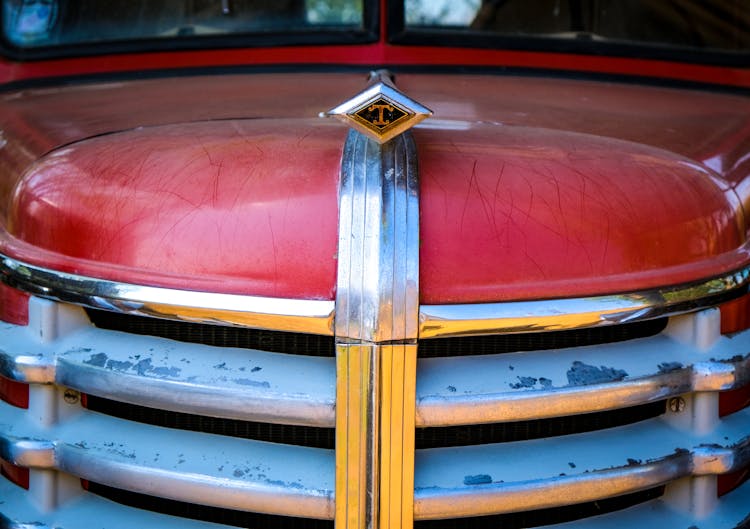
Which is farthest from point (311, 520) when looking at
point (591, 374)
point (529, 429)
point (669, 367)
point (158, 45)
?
point (158, 45)

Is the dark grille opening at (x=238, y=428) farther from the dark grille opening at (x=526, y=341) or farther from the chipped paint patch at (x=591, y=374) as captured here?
the chipped paint patch at (x=591, y=374)

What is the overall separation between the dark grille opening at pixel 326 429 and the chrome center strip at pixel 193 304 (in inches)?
7.5

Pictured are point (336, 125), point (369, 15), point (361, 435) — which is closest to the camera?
point (361, 435)

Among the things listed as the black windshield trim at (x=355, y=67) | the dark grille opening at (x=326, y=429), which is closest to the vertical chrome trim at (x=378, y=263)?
the dark grille opening at (x=326, y=429)

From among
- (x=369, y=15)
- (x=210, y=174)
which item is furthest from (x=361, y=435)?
(x=369, y=15)

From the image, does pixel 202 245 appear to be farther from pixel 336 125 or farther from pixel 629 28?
pixel 629 28

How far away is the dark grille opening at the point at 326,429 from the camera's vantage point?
160 centimetres

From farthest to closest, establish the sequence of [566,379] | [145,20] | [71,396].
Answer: [145,20]
[71,396]
[566,379]

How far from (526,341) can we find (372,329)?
278 millimetres

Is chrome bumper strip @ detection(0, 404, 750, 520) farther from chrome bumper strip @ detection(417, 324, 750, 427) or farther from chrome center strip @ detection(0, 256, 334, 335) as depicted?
chrome center strip @ detection(0, 256, 334, 335)

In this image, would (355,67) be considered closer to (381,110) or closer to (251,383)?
(381,110)

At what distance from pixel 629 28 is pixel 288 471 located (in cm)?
167

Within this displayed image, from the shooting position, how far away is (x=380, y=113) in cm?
150

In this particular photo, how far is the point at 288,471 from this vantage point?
155 centimetres
